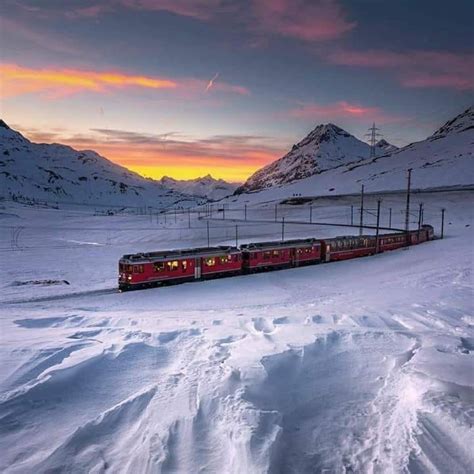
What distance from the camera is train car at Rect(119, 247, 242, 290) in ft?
111

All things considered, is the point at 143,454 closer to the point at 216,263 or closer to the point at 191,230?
the point at 216,263

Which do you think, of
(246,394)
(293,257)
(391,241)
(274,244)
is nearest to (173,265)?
(274,244)

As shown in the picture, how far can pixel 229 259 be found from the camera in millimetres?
39344

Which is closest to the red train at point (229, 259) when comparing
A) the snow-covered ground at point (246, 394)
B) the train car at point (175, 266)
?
the train car at point (175, 266)

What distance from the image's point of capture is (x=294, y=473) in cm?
713

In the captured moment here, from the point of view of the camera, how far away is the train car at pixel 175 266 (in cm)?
3384

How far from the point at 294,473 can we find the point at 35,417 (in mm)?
5293

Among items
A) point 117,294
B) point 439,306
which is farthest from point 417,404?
point 117,294

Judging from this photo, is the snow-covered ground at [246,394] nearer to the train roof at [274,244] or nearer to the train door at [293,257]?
the train roof at [274,244]

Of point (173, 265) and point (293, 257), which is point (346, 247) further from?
point (173, 265)

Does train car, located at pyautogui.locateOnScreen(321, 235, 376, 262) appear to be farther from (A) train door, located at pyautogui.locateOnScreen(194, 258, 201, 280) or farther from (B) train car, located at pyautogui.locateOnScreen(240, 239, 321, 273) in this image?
(A) train door, located at pyautogui.locateOnScreen(194, 258, 201, 280)

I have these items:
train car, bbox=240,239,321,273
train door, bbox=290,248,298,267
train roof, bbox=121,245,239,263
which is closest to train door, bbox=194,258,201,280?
train roof, bbox=121,245,239,263

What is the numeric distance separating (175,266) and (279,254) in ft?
41.9

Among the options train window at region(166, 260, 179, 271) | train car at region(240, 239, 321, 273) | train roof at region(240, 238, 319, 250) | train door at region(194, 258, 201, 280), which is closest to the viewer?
train window at region(166, 260, 179, 271)
